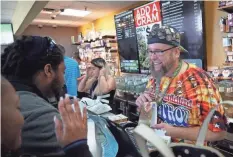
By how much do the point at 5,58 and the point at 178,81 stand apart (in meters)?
1.00

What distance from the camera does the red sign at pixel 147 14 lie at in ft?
13.5

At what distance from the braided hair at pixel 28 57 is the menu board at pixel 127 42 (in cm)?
383

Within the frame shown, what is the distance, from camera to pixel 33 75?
1060 millimetres

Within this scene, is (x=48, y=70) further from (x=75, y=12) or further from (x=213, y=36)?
(x=75, y=12)

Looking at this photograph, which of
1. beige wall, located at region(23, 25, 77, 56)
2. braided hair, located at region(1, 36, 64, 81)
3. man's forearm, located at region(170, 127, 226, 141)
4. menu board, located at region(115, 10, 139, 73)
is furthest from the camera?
beige wall, located at region(23, 25, 77, 56)

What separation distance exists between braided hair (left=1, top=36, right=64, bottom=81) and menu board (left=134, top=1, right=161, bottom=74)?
3099 mm

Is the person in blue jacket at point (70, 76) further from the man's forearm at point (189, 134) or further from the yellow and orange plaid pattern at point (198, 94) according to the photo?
the man's forearm at point (189, 134)

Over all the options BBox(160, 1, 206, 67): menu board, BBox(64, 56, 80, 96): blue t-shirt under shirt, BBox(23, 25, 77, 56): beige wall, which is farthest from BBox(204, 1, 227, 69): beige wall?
BBox(23, 25, 77, 56): beige wall

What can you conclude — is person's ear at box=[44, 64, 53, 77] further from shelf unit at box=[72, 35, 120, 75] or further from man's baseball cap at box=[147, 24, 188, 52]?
shelf unit at box=[72, 35, 120, 75]

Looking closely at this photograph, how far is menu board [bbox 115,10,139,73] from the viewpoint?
4.88 metres

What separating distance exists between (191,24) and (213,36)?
431 millimetres

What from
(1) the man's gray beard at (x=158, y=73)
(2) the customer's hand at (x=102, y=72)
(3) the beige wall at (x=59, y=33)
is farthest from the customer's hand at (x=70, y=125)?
(3) the beige wall at (x=59, y=33)

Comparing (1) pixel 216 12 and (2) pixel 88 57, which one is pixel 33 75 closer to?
(1) pixel 216 12

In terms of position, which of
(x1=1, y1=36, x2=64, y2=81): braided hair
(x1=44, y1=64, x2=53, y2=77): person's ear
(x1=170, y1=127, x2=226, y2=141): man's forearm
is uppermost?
(x1=1, y1=36, x2=64, y2=81): braided hair
